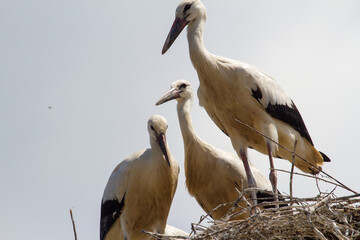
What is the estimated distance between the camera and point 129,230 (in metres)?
7.95

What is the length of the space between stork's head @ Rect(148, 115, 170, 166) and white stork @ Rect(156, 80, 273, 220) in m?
0.20

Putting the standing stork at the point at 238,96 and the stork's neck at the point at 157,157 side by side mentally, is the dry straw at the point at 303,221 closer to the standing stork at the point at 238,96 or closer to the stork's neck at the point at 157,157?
the standing stork at the point at 238,96

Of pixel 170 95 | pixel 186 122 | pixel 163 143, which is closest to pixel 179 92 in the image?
pixel 170 95

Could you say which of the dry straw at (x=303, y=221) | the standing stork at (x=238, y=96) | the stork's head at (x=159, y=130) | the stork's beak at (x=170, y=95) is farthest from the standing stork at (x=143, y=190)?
the dry straw at (x=303, y=221)

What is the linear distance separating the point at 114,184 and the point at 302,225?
358 centimetres

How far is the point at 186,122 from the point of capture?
26.7 feet

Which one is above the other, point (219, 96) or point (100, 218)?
point (219, 96)

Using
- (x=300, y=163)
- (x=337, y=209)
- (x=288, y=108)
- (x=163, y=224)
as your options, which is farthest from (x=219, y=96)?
(x=337, y=209)

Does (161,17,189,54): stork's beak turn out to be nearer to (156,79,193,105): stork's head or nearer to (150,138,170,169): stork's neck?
(156,79,193,105): stork's head

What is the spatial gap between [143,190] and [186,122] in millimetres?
893

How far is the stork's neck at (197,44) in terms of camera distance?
7004mm

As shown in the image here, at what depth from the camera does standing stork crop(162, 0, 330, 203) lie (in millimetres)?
6973

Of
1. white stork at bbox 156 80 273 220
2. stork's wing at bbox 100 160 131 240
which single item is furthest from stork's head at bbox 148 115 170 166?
stork's wing at bbox 100 160 131 240

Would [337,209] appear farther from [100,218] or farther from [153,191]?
[100,218]
